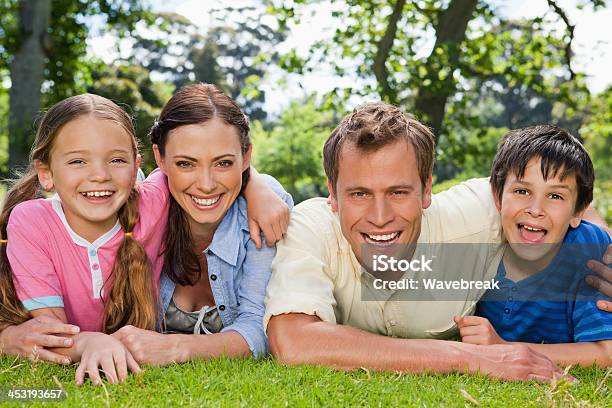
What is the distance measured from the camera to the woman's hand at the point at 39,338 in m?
3.40

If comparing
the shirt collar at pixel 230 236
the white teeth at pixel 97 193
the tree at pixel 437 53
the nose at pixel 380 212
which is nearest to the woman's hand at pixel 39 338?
the white teeth at pixel 97 193

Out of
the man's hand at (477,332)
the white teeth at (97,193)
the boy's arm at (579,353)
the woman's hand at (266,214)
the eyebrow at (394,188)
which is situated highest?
the eyebrow at (394,188)

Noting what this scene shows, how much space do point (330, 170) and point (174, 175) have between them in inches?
34.5

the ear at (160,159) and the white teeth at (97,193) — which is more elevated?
the ear at (160,159)

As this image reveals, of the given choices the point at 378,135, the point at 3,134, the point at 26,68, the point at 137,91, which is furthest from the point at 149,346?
the point at 3,134

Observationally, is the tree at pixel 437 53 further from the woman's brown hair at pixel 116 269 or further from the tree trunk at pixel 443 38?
the woman's brown hair at pixel 116 269

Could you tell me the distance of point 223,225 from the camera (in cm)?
412

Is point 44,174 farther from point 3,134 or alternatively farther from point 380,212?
point 3,134

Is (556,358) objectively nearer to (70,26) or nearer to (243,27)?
(70,26)

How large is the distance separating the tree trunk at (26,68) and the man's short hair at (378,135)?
1276cm

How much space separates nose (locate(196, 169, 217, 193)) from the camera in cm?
387

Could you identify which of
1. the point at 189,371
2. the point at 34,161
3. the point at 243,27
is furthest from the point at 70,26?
the point at 243,27

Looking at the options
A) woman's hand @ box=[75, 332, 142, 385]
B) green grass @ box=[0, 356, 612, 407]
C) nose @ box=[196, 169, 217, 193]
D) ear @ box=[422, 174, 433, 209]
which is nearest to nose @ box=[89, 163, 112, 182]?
nose @ box=[196, 169, 217, 193]

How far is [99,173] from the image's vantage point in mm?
3785
